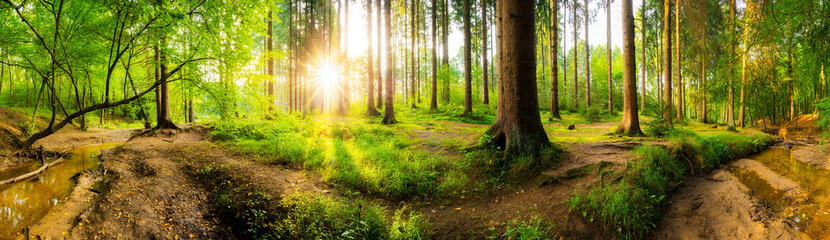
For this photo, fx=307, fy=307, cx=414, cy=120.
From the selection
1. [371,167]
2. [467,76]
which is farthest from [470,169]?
[467,76]

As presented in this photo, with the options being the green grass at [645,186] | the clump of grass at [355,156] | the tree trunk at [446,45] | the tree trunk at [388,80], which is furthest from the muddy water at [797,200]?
the tree trunk at [446,45]

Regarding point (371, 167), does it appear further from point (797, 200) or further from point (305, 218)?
point (797, 200)

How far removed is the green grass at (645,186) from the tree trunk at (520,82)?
1616mm

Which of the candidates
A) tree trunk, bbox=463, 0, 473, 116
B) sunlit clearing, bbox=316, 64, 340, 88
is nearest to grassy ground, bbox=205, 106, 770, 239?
tree trunk, bbox=463, 0, 473, 116

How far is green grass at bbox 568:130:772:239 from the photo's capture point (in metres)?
3.95

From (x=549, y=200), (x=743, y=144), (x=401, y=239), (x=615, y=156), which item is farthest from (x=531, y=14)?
(x=743, y=144)

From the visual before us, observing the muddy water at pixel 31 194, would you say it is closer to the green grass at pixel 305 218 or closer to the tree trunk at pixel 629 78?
the green grass at pixel 305 218

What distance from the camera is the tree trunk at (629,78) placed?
877 centimetres

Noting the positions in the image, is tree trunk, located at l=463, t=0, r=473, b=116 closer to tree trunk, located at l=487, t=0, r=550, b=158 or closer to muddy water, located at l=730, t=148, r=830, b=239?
tree trunk, located at l=487, t=0, r=550, b=158

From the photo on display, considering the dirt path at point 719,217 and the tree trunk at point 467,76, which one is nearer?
the dirt path at point 719,217

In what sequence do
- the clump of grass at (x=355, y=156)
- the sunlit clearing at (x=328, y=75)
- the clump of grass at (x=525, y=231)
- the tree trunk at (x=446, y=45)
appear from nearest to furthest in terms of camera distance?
the clump of grass at (x=525, y=231)
the clump of grass at (x=355, y=156)
the sunlit clearing at (x=328, y=75)
the tree trunk at (x=446, y=45)

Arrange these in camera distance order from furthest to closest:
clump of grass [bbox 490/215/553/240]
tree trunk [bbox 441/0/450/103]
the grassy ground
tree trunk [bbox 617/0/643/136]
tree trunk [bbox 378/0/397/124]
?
tree trunk [bbox 441/0/450/103] < tree trunk [bbox 378/0/397/124] < tree trunk [bbox 617/0/643/136] < the grassy ground < clump of grass [bbox 490/215/553/240]

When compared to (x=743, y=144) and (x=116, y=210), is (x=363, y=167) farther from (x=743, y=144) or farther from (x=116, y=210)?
(x=743, y=144)

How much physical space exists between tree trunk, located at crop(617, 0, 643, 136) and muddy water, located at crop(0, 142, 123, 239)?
39.6ft
